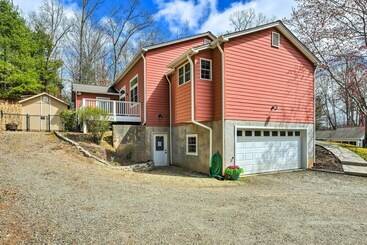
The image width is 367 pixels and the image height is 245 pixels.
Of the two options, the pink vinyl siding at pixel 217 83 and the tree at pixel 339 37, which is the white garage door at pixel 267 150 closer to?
the pink vinyl siding at pixel 217 83

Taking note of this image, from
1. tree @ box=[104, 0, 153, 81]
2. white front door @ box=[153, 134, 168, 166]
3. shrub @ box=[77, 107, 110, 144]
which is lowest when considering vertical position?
white front door @ box=[153, 134, 168, 166]

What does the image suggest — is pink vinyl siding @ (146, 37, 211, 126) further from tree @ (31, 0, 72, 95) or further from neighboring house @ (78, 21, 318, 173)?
tree @ (31, 0, 72, 95)

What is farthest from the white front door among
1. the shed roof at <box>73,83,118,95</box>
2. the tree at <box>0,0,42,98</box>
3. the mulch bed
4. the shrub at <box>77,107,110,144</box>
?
the tree at <box>0,0,42,98</box>

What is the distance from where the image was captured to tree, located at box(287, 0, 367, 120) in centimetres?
1728

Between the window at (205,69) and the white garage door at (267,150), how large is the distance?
282 centimetres

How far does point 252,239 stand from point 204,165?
777cm

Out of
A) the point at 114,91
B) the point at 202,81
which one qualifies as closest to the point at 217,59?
the point at 202,81

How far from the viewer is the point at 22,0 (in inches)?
1159

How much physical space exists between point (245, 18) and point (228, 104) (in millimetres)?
25516

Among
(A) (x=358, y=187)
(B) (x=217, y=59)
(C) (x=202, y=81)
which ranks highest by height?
(B) (x=217, y=59)

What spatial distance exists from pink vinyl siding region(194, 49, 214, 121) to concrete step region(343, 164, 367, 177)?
6748mm

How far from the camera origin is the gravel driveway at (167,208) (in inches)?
188

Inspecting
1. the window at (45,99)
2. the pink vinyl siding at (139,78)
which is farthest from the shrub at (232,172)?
the window at (45,99)

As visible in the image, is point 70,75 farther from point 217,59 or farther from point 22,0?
point 217,59
